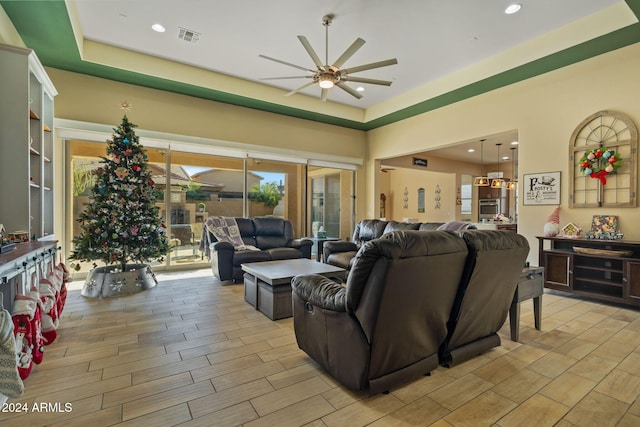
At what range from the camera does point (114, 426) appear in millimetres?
1633

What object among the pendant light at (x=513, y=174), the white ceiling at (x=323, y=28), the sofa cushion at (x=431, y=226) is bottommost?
the sofa cushion at (x=431, y=226)

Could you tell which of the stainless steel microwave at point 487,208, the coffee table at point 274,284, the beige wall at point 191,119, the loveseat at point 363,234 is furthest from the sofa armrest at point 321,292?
the stainless steel microwave at point 487,208

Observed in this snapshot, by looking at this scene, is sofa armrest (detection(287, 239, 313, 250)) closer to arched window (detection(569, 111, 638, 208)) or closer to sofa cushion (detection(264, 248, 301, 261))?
sofa cushion (detection(264, 248, 301, 261))

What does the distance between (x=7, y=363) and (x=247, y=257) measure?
3.36 meters

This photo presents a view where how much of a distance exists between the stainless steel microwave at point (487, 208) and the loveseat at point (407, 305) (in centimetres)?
1045

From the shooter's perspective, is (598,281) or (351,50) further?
(598,281)

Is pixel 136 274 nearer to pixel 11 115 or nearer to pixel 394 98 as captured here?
pixel 11 115

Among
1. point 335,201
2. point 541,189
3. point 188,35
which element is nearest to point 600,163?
point 541,189

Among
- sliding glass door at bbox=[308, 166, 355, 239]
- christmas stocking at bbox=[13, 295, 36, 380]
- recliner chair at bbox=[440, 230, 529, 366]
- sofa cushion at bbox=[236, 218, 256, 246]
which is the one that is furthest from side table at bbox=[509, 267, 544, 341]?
sliding glass door at bbox=[308, 166, 355, 239]

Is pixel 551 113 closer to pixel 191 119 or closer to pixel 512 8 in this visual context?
pixel 512 8

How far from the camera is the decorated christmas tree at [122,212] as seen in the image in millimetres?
4160

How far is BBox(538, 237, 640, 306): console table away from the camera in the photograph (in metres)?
3.62

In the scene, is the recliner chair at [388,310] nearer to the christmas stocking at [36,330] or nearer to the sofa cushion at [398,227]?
the christmas stocking at [36,330]

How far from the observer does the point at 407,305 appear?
1.80m
